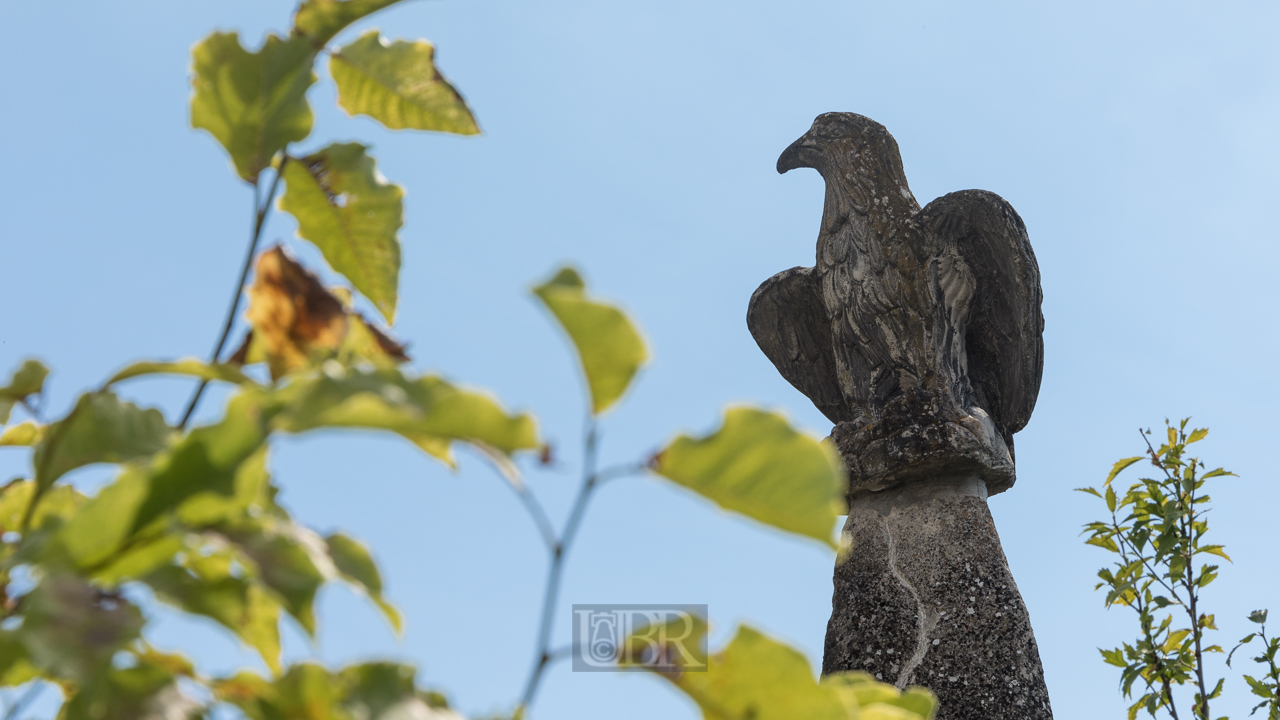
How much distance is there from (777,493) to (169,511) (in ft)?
1.10

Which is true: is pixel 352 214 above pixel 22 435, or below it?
above

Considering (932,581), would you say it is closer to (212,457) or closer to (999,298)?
(999,298)

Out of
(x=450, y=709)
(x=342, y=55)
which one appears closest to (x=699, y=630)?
(x=450, y=709)

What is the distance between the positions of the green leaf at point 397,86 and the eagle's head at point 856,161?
2799 mm

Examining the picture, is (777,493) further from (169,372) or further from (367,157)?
(367,157)

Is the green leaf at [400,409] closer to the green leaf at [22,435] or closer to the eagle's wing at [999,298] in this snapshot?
the green leaf at [22,435]

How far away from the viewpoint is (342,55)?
866mm

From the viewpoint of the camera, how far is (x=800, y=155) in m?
3.74

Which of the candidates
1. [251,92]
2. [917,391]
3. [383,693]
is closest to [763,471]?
[383,693]

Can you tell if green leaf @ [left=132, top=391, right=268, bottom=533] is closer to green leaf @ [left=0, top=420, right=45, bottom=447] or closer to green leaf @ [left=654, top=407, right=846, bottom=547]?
green leaf @ [left=654, top=407, right=846, bottom=547]

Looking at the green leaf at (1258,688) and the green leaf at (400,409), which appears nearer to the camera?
the green leaf at (400,409)

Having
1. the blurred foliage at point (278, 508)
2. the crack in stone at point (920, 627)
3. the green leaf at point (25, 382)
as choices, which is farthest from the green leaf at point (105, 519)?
the crack in stone at point (920, 627)

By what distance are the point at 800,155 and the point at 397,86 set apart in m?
3.03

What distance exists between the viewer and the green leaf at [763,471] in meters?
0.54
